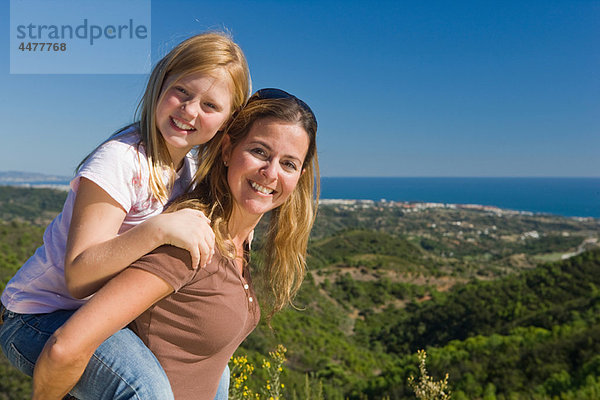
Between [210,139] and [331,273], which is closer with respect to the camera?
[210,139]

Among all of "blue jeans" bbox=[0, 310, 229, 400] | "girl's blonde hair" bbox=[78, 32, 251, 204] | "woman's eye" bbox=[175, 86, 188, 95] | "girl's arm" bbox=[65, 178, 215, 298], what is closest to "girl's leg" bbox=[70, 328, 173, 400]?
"blue jeans" bbox=[0, 310, 229, 400]

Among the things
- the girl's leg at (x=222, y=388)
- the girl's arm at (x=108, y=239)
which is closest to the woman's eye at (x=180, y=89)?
the girl's arm at (x=108, y=239)

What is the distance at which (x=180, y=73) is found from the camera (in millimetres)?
1925

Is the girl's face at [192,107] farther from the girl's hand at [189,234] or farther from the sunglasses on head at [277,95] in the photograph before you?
the girl's hand at [189,234]

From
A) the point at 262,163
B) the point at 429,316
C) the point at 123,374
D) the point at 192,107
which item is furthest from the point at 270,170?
the point at 429,316

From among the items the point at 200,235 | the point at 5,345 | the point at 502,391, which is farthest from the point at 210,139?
the point at 502,391

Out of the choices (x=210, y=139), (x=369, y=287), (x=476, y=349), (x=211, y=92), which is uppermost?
(x=211, y=92)

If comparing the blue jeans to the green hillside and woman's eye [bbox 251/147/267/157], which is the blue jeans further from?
the green hillside

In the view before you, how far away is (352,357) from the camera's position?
2380 cm

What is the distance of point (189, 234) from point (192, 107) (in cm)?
75

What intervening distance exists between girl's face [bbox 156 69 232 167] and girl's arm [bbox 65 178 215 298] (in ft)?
1.72

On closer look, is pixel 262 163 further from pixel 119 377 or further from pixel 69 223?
pixel 119 377

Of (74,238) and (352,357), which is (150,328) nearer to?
(74,238)

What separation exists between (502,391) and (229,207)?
10715mm
